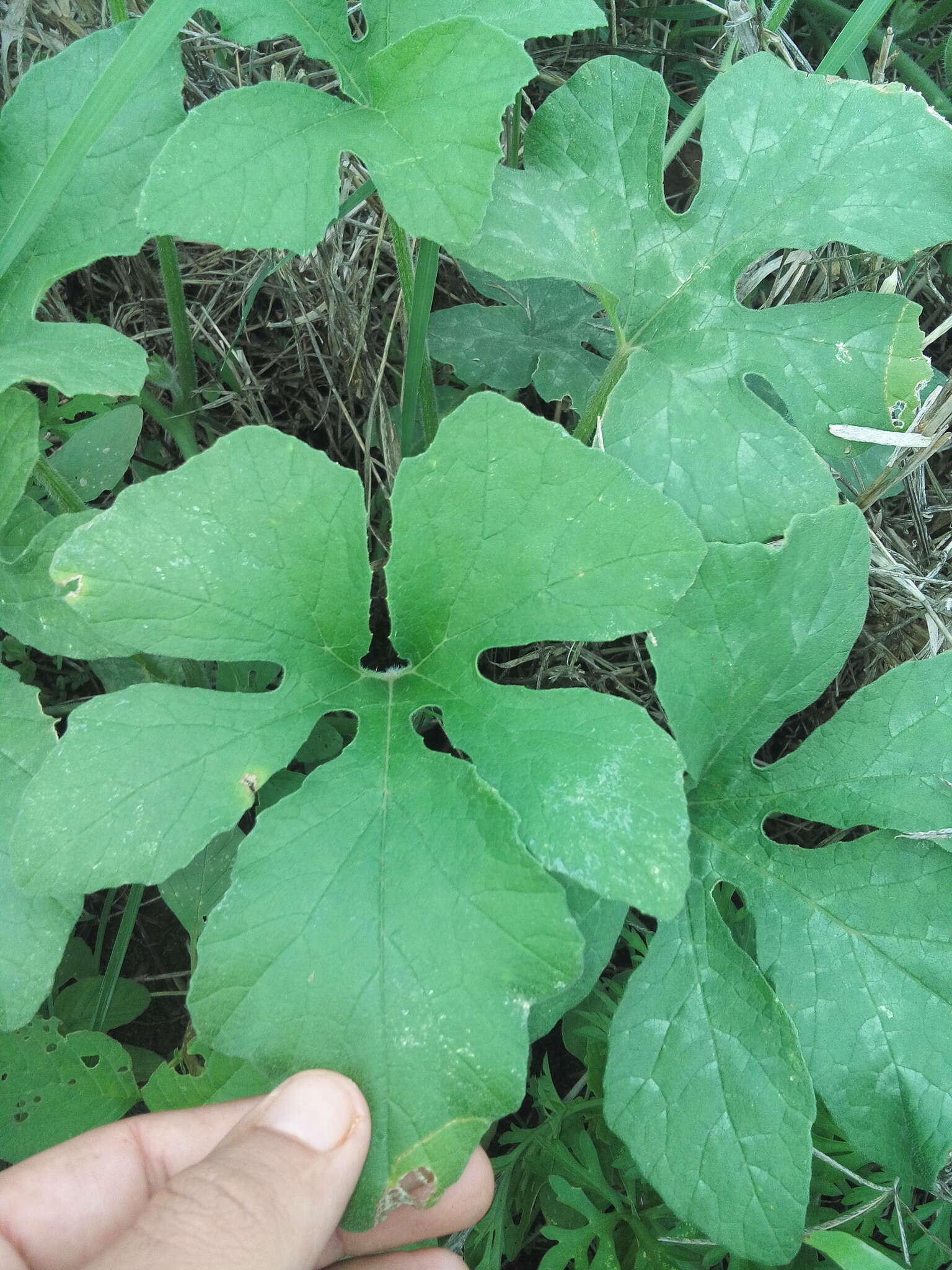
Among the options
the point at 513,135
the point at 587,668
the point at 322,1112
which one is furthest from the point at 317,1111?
the point at 513,135

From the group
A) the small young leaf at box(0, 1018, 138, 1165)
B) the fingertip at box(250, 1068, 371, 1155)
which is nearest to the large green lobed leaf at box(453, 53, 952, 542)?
the fingertip at box(250, 1068, 371, 1155)

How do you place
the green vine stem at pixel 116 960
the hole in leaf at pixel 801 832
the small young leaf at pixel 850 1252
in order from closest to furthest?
1. the small young leaf at pixel 850 1252
2. the green vine stem at pixel 116 960
3. the hole in leaf at pixel 801 832

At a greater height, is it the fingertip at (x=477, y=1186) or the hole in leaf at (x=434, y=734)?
the hole in leaf at (x=434, y=734)

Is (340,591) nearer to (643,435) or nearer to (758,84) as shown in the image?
(643,435)

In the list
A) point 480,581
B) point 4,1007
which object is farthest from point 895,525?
point 4,1007

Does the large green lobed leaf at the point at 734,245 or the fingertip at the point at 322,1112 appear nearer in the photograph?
the fingertip at the point at 322,1112

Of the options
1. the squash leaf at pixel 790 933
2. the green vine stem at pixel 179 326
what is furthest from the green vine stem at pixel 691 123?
the green vine stem at pixel 179 326

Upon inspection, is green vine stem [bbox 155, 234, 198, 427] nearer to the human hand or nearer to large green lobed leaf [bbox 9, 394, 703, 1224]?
large green lobed leaf [bbox 9, 394, 703, 1224]

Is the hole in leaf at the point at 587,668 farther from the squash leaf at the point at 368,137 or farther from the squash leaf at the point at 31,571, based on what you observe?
the squash leaf at the point at 368,137
